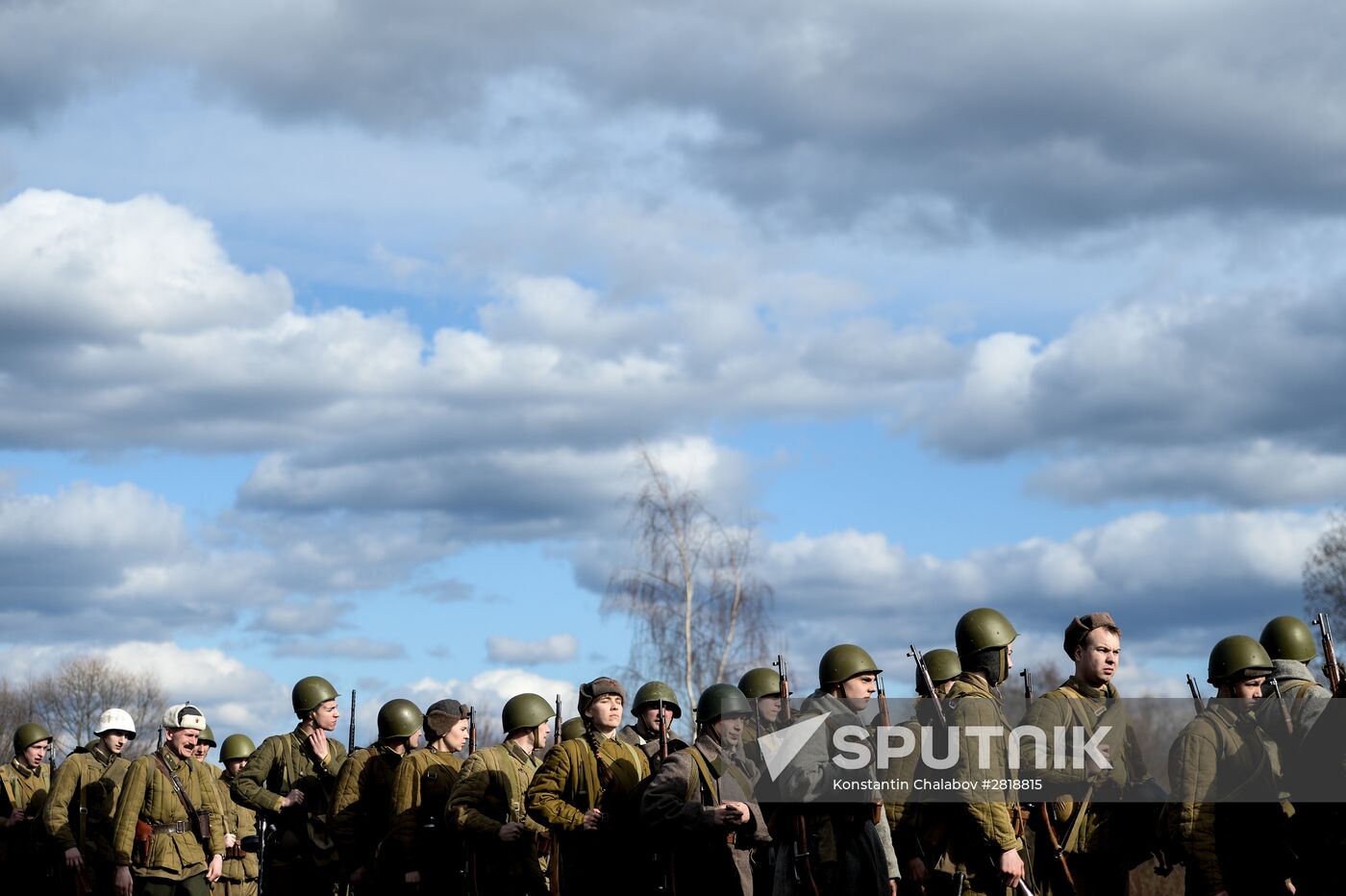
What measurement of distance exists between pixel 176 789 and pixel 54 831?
3.59m

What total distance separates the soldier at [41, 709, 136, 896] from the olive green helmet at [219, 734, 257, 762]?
188cm

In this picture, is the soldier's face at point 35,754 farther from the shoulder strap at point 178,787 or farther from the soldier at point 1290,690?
the soldier at point 1290,690

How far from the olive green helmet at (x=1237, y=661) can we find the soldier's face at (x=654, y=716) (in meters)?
4.01

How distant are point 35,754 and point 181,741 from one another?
7.14 meters

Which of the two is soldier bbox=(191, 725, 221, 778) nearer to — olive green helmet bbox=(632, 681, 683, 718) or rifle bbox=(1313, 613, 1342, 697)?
olive green helmet bbox=(632, 681, 683, 718)

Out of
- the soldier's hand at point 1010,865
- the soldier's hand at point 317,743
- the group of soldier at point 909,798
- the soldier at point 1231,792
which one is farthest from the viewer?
the soldier's hand at point 317,743

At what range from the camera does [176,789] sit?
15617 mm

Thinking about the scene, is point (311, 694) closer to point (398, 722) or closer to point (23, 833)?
point (398, 722)

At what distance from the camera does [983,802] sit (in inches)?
408

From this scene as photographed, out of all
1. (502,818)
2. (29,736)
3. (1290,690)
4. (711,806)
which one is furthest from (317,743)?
(1290,690)

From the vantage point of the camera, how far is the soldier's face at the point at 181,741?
616 inches

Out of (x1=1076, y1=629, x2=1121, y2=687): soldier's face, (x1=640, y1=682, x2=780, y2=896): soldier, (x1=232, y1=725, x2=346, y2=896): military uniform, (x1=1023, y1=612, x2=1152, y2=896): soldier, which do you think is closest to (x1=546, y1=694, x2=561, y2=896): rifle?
(x1=640, y1=682, x2=780, y2=896): soldier

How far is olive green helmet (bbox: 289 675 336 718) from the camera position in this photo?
17500 millimetres

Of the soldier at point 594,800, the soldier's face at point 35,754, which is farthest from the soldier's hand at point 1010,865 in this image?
the soldier's face at point 35,754
